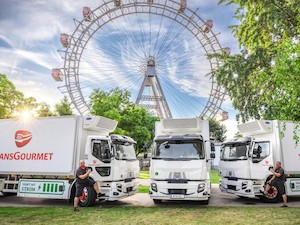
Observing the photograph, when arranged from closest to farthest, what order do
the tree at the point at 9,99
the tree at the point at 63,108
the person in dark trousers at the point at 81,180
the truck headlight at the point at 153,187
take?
the person in dark trousers at the point at 81,180 < the truck headlight at the point at 153,187 < the tree at the point at 9,99 < the tree at the point at 63,108

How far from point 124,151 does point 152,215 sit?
3.23 m

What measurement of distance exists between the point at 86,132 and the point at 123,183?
2.38 meters

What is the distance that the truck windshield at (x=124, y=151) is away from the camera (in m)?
10.5

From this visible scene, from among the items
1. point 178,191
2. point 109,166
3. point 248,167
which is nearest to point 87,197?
point 109,166

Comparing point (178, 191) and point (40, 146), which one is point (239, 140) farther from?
point (40, 146)

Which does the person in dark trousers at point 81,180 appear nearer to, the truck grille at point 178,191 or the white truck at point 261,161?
the truck grille at point 178,191

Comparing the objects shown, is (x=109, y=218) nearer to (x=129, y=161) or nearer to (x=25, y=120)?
(x=129, y=161)

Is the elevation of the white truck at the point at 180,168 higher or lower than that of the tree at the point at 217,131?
lower

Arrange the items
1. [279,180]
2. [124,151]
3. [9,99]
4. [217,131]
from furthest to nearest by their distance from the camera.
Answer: [217,131] < [9,99] < [124,151] < [279,180]

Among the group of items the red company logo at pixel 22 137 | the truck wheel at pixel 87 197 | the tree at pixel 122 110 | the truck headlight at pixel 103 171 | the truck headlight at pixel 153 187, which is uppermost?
the tree at pixel 122 110

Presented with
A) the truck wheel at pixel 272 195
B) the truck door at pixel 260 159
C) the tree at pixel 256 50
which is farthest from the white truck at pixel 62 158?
the tree at pixel 256 50

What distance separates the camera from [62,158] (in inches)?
405

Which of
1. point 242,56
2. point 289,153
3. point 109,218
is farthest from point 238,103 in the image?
point 109,218

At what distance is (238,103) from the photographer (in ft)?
57.1
